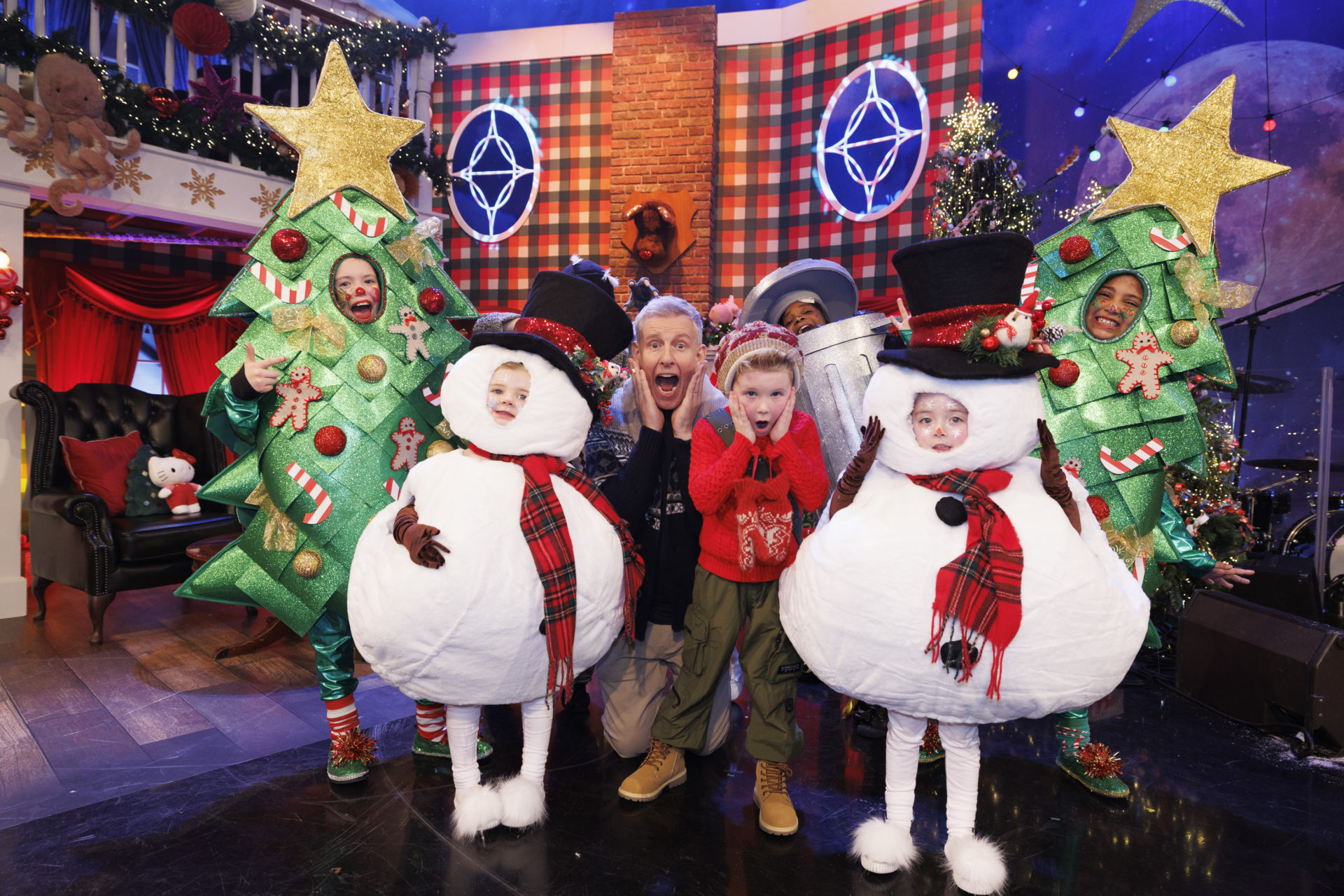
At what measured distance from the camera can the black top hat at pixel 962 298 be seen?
71.1 inches

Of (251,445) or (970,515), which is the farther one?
(251,445)

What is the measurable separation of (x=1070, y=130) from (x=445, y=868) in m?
6.94

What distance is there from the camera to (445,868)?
6.55 ft

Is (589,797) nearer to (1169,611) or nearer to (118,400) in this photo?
(1169,611)

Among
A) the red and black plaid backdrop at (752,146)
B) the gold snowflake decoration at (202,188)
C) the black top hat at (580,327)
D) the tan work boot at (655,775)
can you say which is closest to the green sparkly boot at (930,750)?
the tan work boot at (655,775)

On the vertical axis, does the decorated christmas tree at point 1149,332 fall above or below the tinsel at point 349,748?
above

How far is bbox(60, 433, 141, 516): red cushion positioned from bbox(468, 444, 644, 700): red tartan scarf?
3.96 metres

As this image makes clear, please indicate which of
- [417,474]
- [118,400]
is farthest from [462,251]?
[417,474]

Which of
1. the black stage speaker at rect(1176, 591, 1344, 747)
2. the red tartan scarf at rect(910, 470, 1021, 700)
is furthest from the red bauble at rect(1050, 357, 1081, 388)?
the black stage speaker at rect(1176, 591, 1344, 747)

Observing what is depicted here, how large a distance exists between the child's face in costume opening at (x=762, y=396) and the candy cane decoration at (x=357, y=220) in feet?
4.47

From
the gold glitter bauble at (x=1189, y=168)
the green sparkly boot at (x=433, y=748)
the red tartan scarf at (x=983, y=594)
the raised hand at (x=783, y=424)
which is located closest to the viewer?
the red tartan scarf at (x=983, y=594)

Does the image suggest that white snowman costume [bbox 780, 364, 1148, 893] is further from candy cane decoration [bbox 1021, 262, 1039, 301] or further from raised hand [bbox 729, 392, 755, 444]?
candy cane decoration [bbox 1021, 262, 1039, 301]

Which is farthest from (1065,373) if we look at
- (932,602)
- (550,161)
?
(550,161)

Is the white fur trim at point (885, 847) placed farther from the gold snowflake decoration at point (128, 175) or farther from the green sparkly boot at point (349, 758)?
the gold snowflake decoration at point (128, 175)
